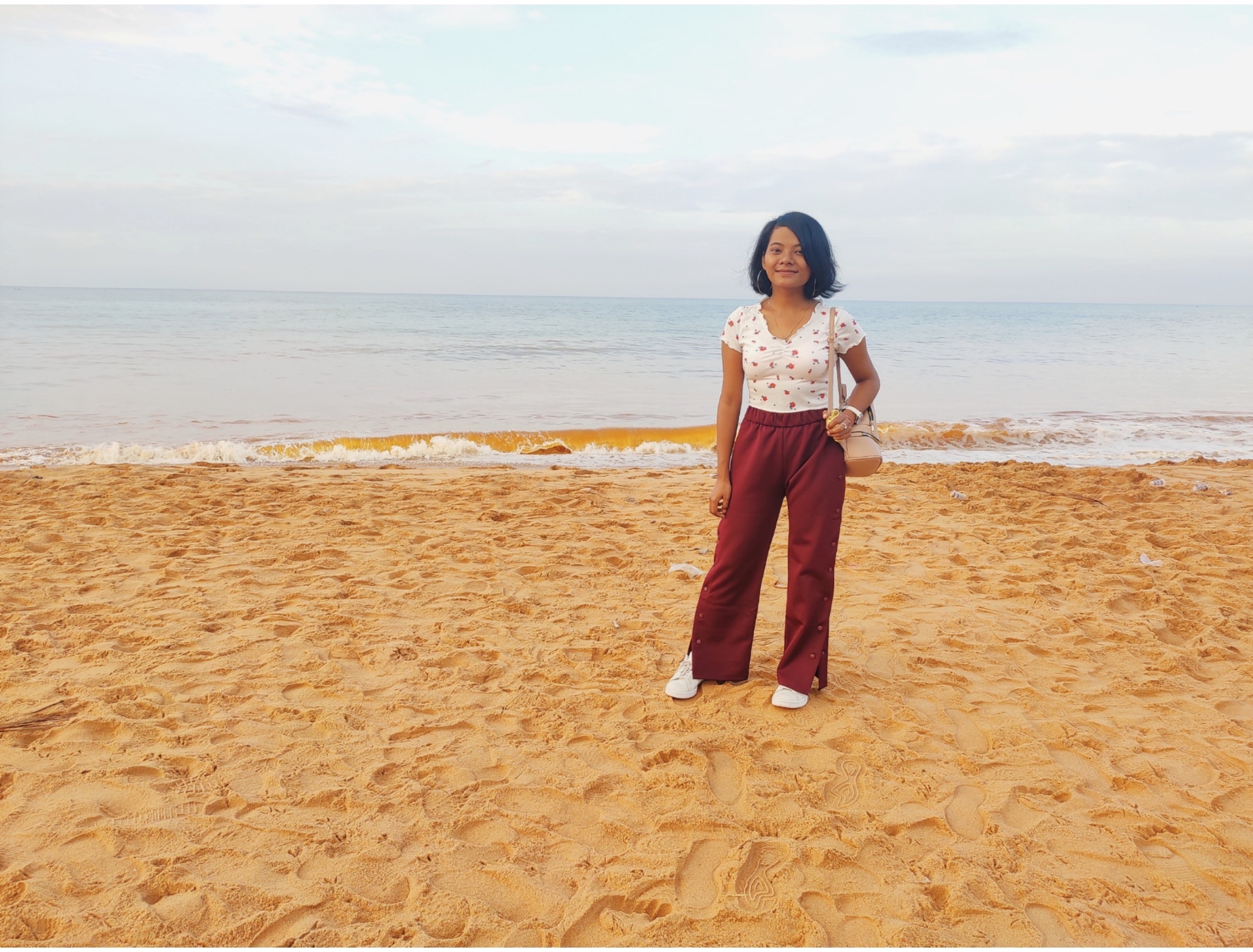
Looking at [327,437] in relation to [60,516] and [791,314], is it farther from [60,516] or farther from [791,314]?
[791,314]

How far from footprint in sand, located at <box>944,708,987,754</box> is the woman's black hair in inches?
72.2

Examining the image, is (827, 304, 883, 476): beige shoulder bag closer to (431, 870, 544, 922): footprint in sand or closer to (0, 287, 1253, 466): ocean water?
(431, 870, 544, 922): footprint in sand

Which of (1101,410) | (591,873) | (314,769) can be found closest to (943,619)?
(591,873)

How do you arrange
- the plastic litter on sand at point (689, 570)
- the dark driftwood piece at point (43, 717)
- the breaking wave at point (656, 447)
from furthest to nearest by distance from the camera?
the breaking wave at point (656, 447), the plastic litter on sand at point (689, 570), the dark driftwood piece at point (43, 717)

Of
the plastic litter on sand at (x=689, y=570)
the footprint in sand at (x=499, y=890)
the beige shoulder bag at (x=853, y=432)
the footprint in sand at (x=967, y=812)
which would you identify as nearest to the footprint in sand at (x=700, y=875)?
the footprint in sand at (x=499, y=890)

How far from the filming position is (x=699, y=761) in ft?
9.67

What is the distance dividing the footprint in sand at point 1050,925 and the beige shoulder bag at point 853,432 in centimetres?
147

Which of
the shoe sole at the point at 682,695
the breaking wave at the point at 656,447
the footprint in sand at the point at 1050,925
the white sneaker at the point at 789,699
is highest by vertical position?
the breaking wave at the point at 656,447

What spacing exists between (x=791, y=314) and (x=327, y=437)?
9.57 m

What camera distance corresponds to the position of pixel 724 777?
2.90 meters

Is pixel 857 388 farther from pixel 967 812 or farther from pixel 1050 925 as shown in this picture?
pixel 1050 925

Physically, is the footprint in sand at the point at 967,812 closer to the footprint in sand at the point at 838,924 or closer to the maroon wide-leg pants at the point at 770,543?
the footprint in sand at the point at 838,924

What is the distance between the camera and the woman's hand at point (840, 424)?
119 inches

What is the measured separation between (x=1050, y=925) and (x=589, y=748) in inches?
62.1
